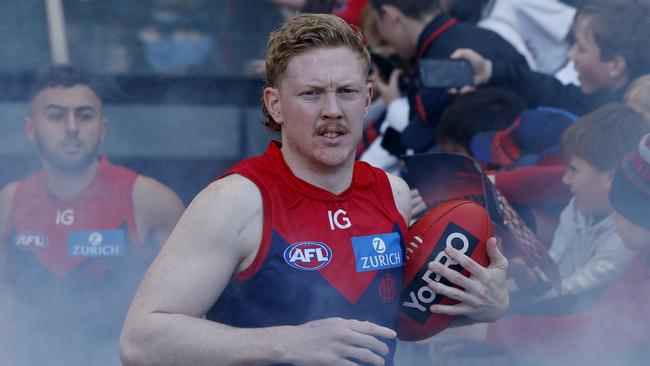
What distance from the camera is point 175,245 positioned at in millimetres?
2377

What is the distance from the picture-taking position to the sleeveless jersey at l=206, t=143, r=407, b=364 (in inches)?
96.2

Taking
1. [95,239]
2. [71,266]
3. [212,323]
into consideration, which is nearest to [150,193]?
[95,239]

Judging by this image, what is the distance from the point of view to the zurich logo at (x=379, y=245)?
2.57 meters

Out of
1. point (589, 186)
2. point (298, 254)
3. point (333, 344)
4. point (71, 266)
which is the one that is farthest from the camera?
point (71, 266)

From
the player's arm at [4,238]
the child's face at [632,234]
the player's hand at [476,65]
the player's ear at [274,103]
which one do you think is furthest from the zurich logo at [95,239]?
the child's face at [632,234]

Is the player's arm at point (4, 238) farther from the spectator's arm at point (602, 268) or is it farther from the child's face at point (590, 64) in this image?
the child's face at point (590, 64)

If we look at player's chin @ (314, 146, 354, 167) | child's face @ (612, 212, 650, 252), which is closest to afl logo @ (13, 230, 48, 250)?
player's chin @ (314, 146, 354, 167)

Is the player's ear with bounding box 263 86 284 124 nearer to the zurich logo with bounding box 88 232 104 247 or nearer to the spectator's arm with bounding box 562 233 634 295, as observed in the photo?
the spectator's arm with bounding box 562 233 634 295

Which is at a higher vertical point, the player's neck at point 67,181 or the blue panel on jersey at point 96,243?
the player's neck at point 67,181

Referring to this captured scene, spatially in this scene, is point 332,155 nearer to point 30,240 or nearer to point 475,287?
point 475,287

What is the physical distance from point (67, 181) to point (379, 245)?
2.15m

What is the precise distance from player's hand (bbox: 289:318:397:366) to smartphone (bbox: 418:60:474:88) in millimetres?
2182

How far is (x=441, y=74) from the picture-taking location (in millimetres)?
4289

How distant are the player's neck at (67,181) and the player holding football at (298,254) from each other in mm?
1844
